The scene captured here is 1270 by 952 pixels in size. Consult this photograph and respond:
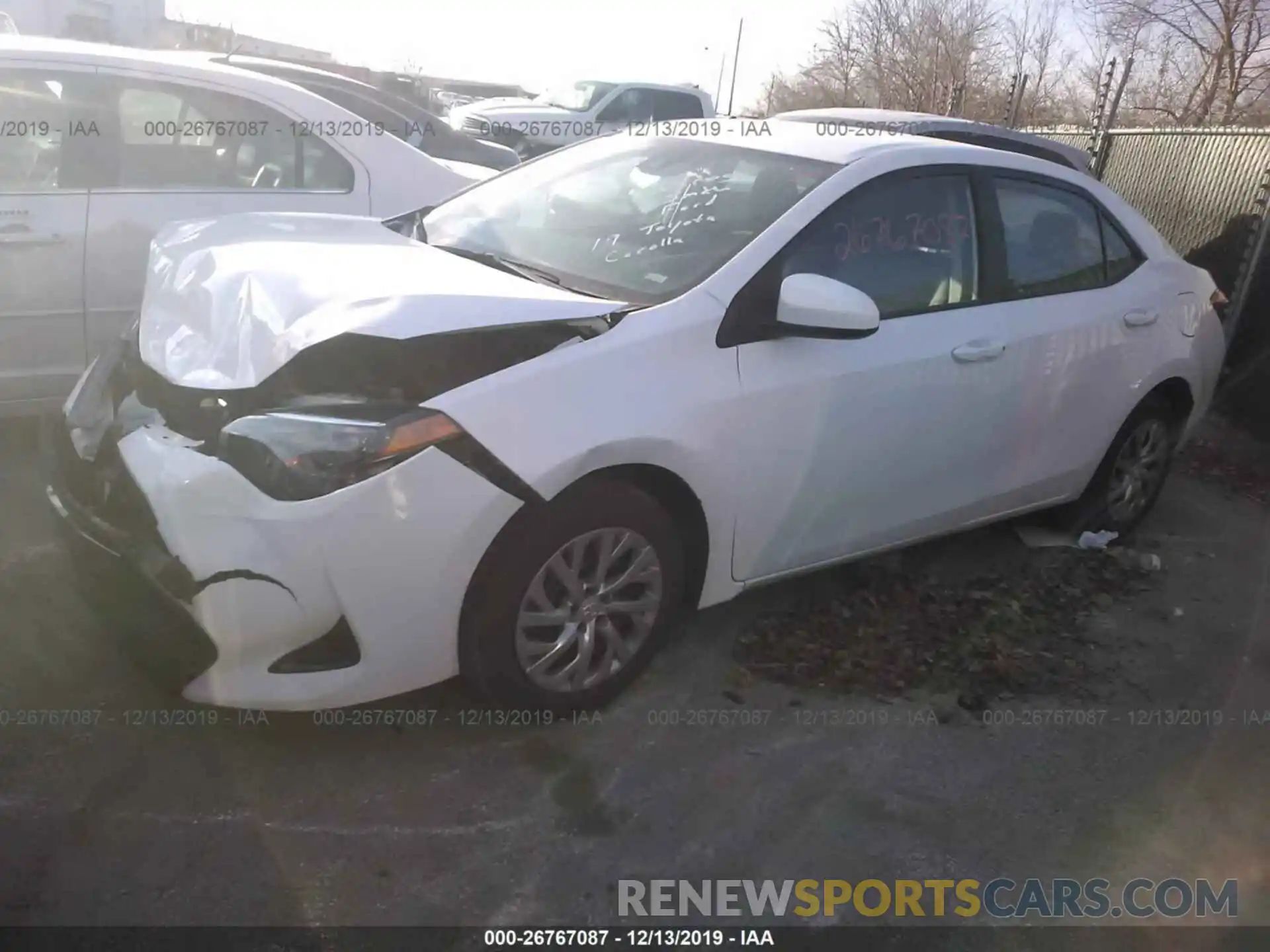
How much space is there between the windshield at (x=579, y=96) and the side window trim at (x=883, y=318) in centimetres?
1425

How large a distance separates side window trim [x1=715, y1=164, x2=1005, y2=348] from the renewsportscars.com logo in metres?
1.45

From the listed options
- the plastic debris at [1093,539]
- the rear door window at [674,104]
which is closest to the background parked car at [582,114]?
the rear door window at [674,104]

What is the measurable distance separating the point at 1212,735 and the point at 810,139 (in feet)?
7.84

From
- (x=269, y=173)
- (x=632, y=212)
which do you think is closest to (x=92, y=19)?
(x=269, y=173)

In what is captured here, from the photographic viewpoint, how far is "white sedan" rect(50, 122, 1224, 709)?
2625mm

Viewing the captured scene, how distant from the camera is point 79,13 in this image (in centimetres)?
2836

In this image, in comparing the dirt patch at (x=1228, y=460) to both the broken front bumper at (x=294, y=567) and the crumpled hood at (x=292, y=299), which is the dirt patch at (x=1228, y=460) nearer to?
the crumpled hood at (x=292, y=299)

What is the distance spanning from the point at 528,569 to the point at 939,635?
1751 mm

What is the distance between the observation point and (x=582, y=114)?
56.4 ft

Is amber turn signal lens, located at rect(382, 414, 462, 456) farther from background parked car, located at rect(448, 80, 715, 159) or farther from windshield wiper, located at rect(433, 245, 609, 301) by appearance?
background parked car, located at rect(448, 80, 715, 159)

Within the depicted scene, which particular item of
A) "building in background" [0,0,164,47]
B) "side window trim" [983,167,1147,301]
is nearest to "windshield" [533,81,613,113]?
"building in background" [0,0,164,47]

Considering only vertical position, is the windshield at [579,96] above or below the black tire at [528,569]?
above

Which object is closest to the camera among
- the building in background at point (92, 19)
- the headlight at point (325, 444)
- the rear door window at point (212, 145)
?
the headlight at point (325, 444)

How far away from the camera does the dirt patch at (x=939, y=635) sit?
3645mm
